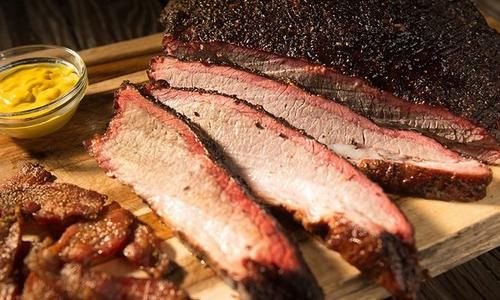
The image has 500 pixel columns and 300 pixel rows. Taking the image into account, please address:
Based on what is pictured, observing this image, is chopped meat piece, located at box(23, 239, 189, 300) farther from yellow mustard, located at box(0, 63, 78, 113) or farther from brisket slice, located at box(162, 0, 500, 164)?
brisket slice, located at box(162, 0, 500, 164)

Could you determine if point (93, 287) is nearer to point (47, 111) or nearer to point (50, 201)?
point (50, 201)

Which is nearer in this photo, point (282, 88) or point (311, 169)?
point (311, 169)

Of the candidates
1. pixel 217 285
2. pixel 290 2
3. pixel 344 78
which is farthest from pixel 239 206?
pixel 290 2

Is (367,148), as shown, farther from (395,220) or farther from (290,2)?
(290,2)

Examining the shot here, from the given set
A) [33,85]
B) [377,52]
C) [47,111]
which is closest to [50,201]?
[47,111]

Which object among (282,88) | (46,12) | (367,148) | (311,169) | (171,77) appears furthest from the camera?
(46,12)

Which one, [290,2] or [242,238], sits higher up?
[290,2]
